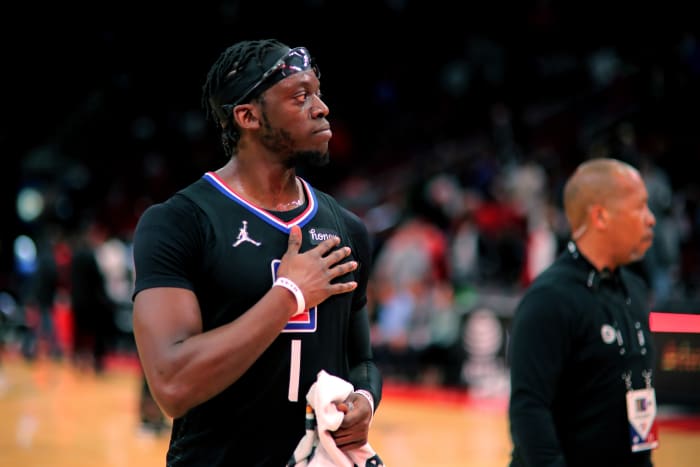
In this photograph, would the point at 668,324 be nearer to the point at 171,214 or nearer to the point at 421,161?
the point at 171,214

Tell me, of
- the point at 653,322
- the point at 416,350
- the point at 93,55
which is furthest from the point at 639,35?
the point at 653,322

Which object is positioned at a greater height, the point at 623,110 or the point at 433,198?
the point at 623,110

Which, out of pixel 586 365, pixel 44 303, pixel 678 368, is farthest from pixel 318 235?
pixel 44 303

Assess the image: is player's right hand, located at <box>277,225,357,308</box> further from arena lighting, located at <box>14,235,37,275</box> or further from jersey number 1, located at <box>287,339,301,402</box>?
arena lighting, located at <box>14,235,37,275</box>

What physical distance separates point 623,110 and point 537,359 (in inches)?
484

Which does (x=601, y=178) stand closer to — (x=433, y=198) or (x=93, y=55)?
(x=433, y=198)

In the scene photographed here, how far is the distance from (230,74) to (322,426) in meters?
0.93

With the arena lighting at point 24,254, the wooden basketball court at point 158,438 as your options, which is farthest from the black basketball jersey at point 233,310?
the arena lighting at point 24,254

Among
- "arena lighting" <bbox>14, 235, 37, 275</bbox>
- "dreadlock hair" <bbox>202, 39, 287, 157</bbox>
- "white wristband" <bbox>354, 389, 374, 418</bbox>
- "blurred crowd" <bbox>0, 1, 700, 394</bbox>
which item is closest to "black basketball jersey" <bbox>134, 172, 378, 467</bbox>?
"white wristband" <bbox>354, 389, 374, 418</bbox>

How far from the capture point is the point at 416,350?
12.4m

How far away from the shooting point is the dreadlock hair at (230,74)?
2.53 m

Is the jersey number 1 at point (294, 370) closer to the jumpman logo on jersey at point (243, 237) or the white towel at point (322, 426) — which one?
the white towel at point (322, 426)

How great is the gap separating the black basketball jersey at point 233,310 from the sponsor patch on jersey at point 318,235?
0.26 feet

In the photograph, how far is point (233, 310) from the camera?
238cm
